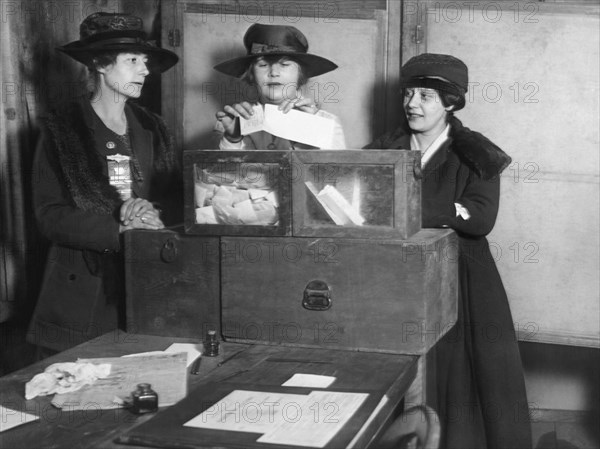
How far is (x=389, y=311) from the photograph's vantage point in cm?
249

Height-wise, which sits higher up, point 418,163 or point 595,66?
point 595,66

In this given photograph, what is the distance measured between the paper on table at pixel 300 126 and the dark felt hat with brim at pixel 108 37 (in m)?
0.84

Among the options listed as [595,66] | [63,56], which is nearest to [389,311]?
[595,66]

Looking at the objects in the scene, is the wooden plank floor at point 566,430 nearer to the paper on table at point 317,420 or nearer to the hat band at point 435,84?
the hat band at point 435,84

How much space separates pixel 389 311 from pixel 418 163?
466 millimetres

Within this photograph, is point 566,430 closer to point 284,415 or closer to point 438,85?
point 438,85

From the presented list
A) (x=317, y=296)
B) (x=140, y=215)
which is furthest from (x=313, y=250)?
(x=140, y=215)

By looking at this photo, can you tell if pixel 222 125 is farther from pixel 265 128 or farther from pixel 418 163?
pixel 418 163

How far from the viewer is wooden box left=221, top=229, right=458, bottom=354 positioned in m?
2.47

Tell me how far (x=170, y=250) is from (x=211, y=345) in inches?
14.7

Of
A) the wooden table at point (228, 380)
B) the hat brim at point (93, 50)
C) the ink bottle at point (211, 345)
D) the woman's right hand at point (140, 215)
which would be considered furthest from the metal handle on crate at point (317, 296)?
the hat brim at point (93, 50)

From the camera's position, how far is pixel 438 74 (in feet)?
11.1

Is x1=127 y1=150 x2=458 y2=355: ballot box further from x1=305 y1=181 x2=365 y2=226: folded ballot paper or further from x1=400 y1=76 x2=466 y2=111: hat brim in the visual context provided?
x1=400 y1=76 x2=466 y2=111: hat brim

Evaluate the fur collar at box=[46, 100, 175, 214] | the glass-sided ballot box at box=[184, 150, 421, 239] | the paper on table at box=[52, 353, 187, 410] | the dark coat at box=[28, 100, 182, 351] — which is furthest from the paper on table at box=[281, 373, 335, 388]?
the fur collar at box=[46, 100, 175, 214]
